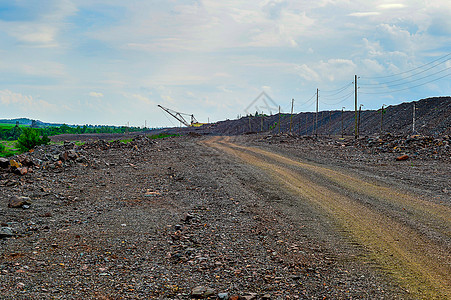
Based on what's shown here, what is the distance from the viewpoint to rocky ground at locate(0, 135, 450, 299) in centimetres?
504

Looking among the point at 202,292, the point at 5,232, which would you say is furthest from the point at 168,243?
the point at 5,232

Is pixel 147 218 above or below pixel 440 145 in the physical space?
below

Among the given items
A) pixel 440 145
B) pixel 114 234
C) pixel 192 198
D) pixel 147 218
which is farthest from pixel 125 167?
pixel 440 145

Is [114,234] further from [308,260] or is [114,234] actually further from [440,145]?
[440,145]

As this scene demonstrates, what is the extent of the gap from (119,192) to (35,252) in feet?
19.3

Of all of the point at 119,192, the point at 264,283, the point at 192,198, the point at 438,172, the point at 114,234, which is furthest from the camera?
the point at 438,172

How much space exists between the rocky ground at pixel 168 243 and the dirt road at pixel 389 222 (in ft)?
1.32

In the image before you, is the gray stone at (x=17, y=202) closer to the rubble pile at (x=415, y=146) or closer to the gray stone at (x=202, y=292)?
the gray stone at (x=202, y=292)

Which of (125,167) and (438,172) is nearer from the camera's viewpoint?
(438,172)

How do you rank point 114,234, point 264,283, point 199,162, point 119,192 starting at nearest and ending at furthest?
point 264,283 → point 114,234 → point 119,192 → point 199,162

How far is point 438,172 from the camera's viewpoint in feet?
52.3

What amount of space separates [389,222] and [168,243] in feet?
17.2

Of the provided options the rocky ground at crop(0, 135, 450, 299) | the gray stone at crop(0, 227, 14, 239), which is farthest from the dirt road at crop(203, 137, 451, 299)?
the gray stone at crop(0, 227, 14, 239)

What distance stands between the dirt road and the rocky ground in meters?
0.40
